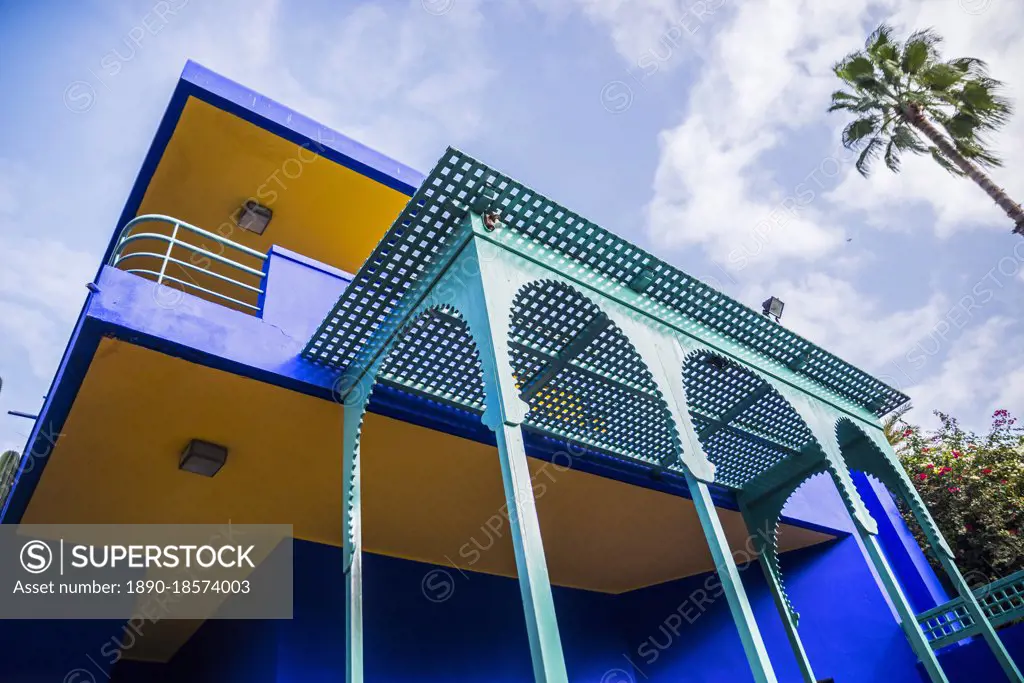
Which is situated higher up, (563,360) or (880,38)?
(880,38)

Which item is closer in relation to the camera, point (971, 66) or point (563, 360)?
point (563, 360)

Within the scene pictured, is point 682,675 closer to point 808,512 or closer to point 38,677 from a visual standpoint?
point 808,512

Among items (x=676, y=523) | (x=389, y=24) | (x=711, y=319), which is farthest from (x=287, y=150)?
(x=676, y=523)

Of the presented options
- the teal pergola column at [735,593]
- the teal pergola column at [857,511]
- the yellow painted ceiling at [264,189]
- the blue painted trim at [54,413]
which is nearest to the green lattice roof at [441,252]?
the teal pergola column at [857,511]

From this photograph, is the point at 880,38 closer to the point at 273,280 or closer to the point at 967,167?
the point at 967,167

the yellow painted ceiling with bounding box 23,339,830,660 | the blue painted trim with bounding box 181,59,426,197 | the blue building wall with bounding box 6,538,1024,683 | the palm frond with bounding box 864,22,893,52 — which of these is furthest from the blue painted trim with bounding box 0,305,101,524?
the palm frond with bounding box 864,22,893,52

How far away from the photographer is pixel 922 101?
10797 millimetres

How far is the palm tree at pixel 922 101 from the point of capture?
10398 millimetres

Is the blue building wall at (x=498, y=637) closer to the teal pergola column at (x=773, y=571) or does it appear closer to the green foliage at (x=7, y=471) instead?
the teal pergola column at (x=773, y=571)

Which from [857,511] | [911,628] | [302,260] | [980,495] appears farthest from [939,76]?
[302,260]

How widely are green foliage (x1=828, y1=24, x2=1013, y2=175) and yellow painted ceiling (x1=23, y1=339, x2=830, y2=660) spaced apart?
7746 mm

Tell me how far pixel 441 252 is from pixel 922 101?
34.7 ft

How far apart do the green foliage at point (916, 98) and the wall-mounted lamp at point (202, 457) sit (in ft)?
36.7

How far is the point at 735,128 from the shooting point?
284 inches
